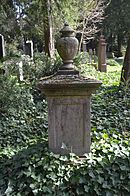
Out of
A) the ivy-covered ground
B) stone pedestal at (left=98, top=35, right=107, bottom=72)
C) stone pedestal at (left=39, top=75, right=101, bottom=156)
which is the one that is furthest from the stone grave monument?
stone pedestal at (left=98, top=35, right=107, bottom=72)

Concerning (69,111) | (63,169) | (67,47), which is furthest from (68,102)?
(63,169)

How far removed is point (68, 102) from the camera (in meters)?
3.28

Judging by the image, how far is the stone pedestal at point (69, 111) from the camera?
3133 mm

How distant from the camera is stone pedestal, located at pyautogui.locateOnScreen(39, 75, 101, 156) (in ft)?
10.3

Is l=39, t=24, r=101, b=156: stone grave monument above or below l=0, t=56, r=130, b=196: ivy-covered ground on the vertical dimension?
above

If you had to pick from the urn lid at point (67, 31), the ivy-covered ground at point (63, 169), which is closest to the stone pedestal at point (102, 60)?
the ivy-covered ground at point (63, 169)

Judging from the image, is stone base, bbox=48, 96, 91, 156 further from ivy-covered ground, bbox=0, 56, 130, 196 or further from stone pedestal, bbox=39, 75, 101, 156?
ivy-covered ground, bbox=0, 56, 130, 196

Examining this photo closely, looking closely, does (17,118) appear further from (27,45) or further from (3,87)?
(27,45)

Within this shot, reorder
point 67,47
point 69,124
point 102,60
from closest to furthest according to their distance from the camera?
point 67,47
point 69,124
point 102,60

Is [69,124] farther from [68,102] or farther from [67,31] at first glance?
[67,31]

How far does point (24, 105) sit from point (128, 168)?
289cm

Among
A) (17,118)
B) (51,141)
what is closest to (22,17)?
(17,118)

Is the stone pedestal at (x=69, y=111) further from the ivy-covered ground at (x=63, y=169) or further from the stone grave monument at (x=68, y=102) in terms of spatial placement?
the ivy-covered ground at (x=63, y=169)

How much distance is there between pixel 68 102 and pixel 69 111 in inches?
4.8
